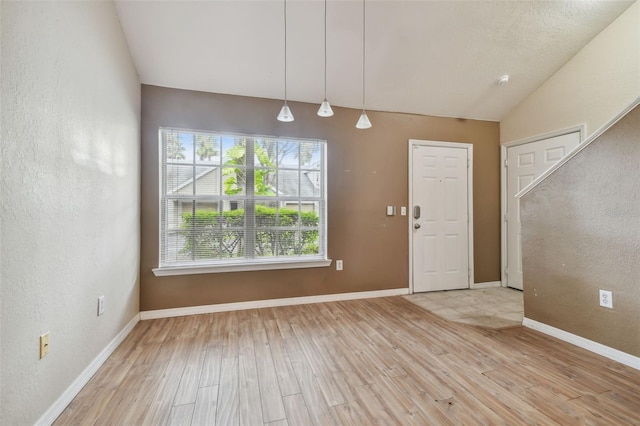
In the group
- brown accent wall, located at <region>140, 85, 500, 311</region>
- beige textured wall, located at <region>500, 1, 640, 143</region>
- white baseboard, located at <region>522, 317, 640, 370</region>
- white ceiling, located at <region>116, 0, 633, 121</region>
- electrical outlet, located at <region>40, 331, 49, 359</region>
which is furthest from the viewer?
brown accent wall, located at <region>140, 85, 500, 311</region>

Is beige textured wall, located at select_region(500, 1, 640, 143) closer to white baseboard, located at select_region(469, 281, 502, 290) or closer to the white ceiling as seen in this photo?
the white ceiling

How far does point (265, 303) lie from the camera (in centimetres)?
304

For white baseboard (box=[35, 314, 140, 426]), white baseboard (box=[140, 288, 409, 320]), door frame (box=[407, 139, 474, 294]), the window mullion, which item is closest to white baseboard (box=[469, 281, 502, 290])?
door frame (box=[407, 139, 474, 294])

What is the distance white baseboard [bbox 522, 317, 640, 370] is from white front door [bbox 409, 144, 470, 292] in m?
1.19

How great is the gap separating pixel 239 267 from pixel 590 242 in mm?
3012

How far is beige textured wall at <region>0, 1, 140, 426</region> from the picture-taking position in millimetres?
1165

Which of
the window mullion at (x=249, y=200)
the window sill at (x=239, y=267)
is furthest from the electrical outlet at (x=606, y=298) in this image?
the window mullion at (x=249, y=200)

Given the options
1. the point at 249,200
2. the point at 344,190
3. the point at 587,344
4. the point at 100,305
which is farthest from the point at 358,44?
the point at 587,344

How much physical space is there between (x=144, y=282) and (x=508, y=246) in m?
4.44

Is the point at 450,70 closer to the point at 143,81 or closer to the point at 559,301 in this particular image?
the point at 559,301

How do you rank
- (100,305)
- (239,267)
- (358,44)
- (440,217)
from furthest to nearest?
(440,217)
(239,267)
(358,44)
(100,305)

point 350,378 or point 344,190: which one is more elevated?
point 344,190

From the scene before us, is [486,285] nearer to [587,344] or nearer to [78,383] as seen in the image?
[587,344]

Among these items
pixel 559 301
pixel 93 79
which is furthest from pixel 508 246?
pixel 93 79
